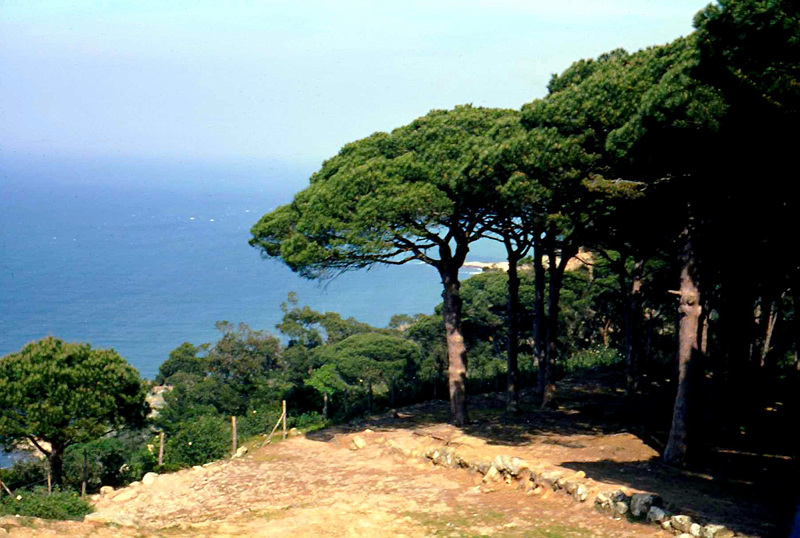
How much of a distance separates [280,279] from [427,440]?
136 m

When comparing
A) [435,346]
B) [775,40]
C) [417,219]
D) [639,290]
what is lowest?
[435,346]

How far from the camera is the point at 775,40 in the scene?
10875mm

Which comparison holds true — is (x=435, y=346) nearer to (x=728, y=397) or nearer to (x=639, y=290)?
(x=639, y=290)

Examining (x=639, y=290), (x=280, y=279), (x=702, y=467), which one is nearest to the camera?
(x=702, y=467)

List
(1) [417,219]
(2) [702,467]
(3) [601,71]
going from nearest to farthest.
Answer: (2) [702,467] → (3) [601,71] → (1) [417,219]

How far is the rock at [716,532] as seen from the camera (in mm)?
10130

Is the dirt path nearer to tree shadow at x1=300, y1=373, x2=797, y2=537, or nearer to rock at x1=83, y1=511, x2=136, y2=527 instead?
rock at x1=83, y1=511, x2=136, y2=527

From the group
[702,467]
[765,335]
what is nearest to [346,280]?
[765,335]

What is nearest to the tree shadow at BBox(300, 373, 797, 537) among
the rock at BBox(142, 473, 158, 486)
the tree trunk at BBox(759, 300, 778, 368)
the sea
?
the tree trunk at BBox(759, 300, 778, 368)

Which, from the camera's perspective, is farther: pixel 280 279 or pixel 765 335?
pixel 280 279

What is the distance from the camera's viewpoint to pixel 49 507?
572 inches

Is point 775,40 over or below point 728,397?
over

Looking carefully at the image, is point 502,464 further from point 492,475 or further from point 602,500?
point 602,500

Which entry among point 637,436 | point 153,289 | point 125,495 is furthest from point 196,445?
point 153,289
